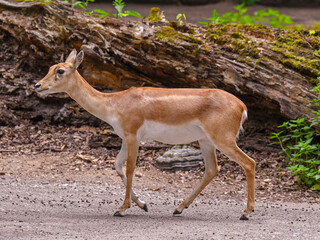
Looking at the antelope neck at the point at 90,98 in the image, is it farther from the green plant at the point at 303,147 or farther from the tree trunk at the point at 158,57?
the green plant at the point at 303,147

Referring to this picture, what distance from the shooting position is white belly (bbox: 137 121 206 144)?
665cm

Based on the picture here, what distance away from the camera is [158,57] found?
912 cm

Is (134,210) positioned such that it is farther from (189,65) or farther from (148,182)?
(189,65)

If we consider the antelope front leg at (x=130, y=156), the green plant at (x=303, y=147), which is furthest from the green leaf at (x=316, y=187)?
the antelope front leg at (x=130, y=156)

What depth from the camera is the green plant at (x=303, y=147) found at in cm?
788

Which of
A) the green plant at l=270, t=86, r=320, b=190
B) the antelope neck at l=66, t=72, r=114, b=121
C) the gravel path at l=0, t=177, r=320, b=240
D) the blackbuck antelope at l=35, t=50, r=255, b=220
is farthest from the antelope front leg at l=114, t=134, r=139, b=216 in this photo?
the green plant at l=270, t=86, r=320, b=190

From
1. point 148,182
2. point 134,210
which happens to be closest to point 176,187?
point 148,182

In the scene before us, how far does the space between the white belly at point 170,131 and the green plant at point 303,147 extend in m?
1.77

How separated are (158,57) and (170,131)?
2.68m

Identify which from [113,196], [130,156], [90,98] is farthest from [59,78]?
[113,196]

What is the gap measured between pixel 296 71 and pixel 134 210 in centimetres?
341

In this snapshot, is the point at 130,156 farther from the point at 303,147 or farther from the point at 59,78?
the point at 303,147

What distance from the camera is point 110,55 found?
9.41 m

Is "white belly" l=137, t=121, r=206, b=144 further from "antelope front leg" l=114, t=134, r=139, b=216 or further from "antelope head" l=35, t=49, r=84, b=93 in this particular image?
"antelope head" l=35, t=49, r=84, b=93
